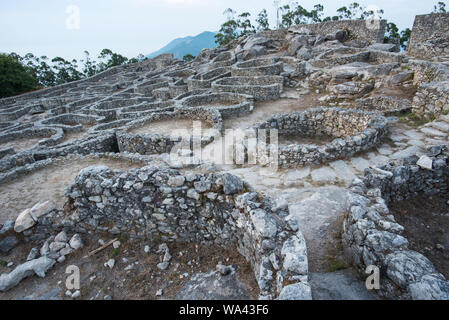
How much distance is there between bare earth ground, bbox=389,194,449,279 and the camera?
4781 mm

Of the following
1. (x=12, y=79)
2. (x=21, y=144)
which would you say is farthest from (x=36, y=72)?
(x=21, y=144)

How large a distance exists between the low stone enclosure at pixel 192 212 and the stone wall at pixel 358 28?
3157cm

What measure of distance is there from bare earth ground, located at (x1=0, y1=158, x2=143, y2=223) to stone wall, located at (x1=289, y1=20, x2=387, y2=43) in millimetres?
30741

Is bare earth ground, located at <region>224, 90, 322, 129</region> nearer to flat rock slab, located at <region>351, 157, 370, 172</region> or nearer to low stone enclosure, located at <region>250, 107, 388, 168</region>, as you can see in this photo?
low stone enclosure, located at <region>250, 107, 388, 168</region>

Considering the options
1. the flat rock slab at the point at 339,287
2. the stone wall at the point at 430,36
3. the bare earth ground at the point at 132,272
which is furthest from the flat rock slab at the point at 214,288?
the stone wall at the point at 430,36

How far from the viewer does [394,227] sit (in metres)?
4.13

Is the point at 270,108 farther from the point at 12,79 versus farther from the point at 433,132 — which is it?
the point at 12,79

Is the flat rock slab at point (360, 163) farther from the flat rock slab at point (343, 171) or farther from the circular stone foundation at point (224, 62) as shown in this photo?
the circular stone foundation at point (224, 62)

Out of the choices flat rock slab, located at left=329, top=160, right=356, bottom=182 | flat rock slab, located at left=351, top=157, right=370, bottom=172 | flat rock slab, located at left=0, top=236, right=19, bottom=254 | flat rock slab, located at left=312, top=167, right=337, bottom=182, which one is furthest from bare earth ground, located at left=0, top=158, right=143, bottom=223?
flat rock slab, located at left=351, top=157, right=370, bottom=172

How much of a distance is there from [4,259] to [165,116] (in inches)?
465

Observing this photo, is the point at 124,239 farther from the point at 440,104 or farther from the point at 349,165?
the point at 440,104
